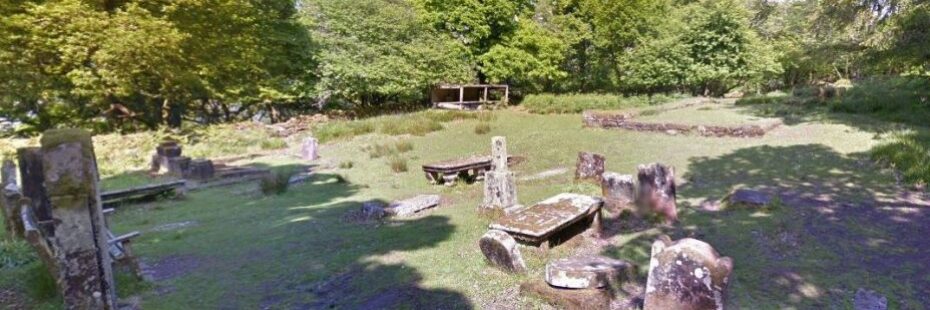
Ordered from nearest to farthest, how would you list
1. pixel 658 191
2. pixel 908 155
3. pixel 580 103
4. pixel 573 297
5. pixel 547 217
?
pixel 573 297 → pixel 547 217 → pixel 658 191 → pixel 908 155 → pixel 580 103

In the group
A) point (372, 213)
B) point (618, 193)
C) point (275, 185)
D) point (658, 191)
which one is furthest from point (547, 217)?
point (275, 185)

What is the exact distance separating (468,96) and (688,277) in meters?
26.0

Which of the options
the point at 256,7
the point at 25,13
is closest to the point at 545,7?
the point at 256,7

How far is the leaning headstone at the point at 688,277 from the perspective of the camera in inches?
118

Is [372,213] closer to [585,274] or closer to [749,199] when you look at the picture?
[585,274]

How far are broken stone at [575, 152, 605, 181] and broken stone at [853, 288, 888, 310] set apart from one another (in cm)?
484

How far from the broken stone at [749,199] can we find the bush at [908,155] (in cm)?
274

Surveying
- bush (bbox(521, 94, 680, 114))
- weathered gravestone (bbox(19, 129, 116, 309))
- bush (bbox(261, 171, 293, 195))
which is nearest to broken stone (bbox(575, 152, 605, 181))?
bush (bbox(261, 171, 293, 195))

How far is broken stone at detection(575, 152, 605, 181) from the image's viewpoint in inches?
340

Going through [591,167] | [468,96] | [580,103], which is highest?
[468,96]

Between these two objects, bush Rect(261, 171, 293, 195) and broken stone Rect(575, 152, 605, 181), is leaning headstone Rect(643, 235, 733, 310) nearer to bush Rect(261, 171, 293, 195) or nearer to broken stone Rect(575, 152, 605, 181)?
broken stone Rect(575, 152, 605, 181)

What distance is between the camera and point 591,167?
8.67m

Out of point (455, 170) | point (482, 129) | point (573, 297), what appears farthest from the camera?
point (482, 129)

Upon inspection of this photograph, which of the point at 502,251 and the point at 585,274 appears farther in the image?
the point at 502,251
